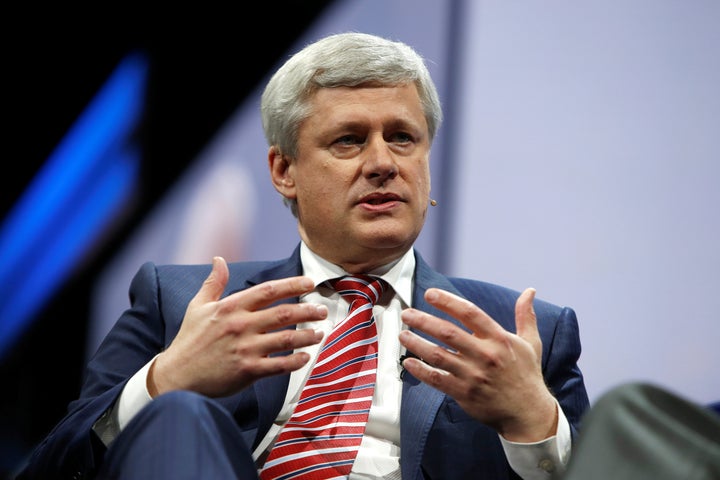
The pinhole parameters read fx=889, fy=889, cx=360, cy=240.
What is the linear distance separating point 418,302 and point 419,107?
16.7 inches

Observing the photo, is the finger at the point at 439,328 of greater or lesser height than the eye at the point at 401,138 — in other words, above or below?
below

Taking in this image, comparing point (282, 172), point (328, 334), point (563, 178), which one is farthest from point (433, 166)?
point (328, 334)

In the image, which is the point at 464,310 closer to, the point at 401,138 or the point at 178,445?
the point at 178,445

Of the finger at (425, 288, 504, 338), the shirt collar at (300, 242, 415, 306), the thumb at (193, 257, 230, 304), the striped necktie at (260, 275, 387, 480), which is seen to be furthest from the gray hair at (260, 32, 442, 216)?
the finger at (425, 288, 504, 338)

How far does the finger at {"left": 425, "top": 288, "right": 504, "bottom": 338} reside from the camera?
1.36 metres

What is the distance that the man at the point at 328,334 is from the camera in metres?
1.36

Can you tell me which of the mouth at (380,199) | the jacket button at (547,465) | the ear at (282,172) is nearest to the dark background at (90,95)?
the ear at (282,172)

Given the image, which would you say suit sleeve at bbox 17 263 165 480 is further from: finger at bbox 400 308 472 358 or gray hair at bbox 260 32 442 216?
Result: finger at bbox 400 308 472 358

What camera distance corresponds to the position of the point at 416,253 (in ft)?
6.48

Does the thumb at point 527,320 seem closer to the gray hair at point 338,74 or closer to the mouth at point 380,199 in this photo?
the mouth at point 380,199

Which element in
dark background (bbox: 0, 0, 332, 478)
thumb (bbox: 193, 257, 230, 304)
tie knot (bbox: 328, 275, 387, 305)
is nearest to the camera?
thumb (bbox: 193, 257, 230, 304)

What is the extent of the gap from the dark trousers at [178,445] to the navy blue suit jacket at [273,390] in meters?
0.38

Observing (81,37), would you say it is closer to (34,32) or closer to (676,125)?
(34,32)

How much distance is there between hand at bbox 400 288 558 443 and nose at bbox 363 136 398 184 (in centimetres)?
48
